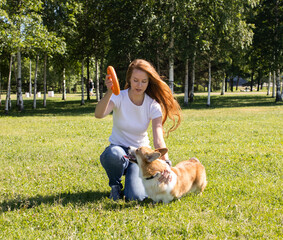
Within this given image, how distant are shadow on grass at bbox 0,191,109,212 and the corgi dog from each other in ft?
3.30

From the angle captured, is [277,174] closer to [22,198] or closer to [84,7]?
[22,198]

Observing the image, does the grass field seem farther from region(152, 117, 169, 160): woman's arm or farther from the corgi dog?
region(152, 117, 169, 160): woman's arm

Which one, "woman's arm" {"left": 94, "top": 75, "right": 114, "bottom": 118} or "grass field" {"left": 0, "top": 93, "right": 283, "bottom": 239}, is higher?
"woman's arm" {"left": 94, "top": 75, "right": 114, "bottom": 118}

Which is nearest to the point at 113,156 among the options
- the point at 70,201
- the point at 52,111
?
the point at 70,201

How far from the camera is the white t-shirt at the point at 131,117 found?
15.6 ft

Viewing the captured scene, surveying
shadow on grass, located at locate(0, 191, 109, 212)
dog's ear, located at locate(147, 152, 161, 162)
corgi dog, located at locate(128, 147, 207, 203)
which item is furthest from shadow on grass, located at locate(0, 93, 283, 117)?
dog's ear, located at locate(147, 152, 161, 162)

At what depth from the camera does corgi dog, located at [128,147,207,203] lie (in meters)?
4.12

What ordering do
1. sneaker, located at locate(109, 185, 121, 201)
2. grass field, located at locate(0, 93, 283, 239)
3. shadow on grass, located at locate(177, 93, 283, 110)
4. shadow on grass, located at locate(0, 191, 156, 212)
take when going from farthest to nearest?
shadow on grass, located at locate(177, 93, 283, 110)
sneaker, located at locate(109, 185, 121, 201)
shadow on grass, located at locate(0, 191, 156, 212)
grass field, located at locate(0, 93, 283, 239)

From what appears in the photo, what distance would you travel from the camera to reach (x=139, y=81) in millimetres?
4574

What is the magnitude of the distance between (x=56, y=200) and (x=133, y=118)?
1832mm

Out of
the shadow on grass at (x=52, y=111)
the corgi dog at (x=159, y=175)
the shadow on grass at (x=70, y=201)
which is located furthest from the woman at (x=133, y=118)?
the shadow on grass at (x=52, y=111)

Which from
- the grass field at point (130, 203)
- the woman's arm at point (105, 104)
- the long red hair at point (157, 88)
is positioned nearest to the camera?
the grass field at point (130, 203)

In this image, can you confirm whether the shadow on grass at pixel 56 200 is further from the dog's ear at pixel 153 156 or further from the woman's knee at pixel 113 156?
the dog's ear at pixel 153 156

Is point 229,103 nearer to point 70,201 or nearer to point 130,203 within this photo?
point 130,203
